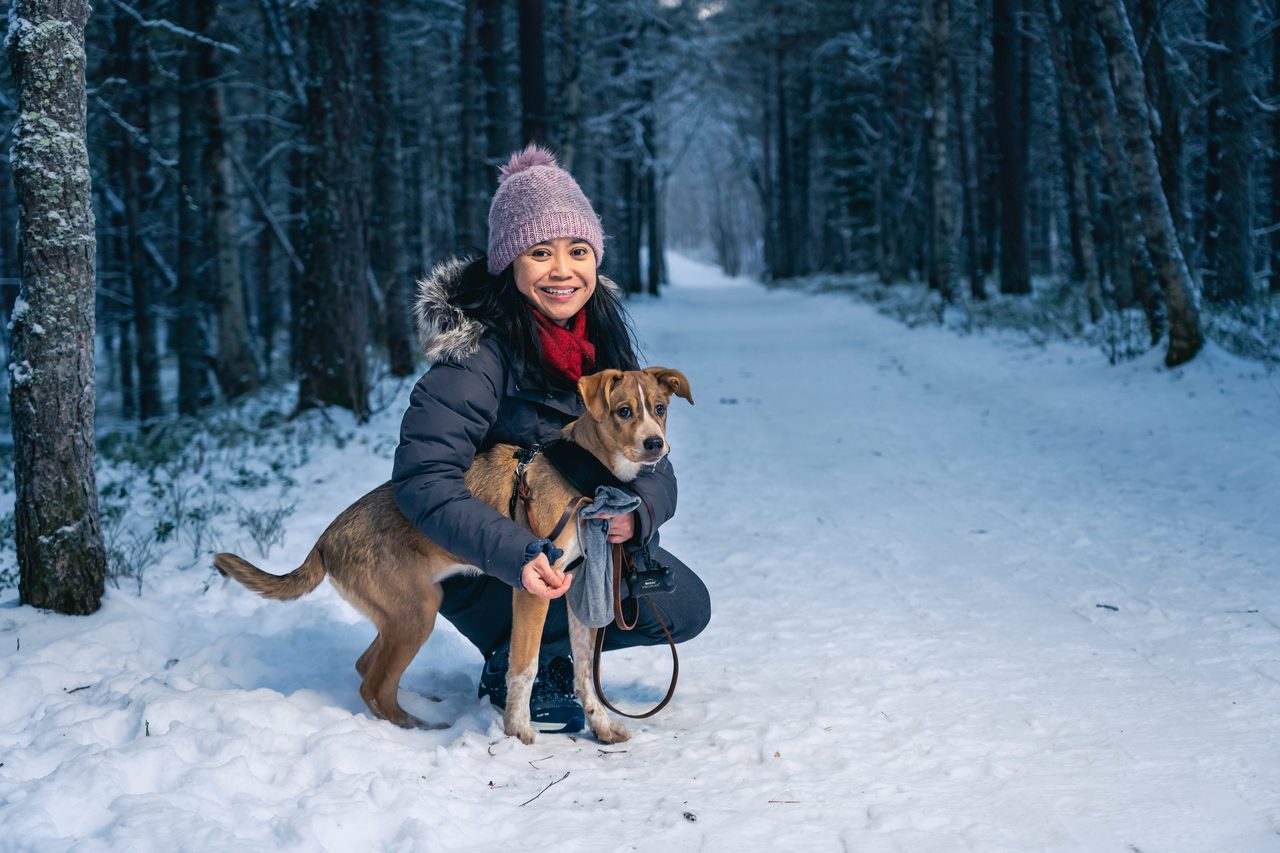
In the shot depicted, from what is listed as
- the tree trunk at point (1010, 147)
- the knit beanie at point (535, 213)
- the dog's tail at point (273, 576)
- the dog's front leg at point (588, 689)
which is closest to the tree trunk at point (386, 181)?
the knit beanie at point (535, 213)

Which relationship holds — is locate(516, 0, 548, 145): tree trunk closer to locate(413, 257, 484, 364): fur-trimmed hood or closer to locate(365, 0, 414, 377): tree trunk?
locate(365, 0, 414, 377): tree trunk

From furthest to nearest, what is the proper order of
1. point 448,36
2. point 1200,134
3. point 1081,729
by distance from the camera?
point 1200,134 → point 448,36 → point 1081,729

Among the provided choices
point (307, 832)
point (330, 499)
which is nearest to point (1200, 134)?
point (330, 499)

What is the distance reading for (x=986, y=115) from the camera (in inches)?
1148

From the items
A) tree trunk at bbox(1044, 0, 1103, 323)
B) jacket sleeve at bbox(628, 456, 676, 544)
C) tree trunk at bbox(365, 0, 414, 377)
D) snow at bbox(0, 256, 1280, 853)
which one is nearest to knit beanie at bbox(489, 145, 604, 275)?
jacket sleeve at bbox(628, 456, 676, 544)

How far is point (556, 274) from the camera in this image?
380cm

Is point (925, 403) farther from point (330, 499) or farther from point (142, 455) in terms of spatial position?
point (142, 455)

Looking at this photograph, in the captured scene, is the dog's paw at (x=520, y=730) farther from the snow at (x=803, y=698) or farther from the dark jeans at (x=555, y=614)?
the dark jeans at (x=555, y=614)

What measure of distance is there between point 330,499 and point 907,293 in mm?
23515

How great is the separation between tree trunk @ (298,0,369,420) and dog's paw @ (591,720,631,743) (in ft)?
24.8

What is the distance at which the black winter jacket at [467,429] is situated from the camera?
3342mm

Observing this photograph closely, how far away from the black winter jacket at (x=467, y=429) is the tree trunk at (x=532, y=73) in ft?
45.6

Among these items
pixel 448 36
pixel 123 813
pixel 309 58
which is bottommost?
pixel 123 813

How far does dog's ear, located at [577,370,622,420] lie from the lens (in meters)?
3.47
